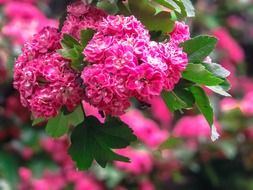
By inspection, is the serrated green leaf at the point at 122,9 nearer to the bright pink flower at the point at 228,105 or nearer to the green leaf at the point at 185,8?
the green leaf at the point at 185,8

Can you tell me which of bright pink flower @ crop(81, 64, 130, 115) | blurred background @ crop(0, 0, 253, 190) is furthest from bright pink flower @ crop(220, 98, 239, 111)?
bright pink flower @ crop(81, 64, 130, 115)

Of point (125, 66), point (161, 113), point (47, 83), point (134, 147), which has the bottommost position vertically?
point (161, 113)

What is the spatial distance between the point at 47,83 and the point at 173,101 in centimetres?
22

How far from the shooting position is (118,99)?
1.14 meters

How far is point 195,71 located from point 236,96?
3.57 meters

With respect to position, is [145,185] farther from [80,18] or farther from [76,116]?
[80,18]

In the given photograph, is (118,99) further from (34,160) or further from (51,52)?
(34,160)

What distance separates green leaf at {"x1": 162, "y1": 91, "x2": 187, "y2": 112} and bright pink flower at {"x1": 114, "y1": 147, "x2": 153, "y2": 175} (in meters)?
1.89

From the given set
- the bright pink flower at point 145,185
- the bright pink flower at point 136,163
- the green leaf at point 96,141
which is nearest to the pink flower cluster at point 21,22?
the bright pink flower at point 136,163

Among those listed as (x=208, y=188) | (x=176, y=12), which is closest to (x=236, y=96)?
(x=208, y=188)

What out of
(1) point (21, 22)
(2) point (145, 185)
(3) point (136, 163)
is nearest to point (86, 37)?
(1) point (21, 22)

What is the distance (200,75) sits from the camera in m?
1.23

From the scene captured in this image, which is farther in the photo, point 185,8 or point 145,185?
point 145,185

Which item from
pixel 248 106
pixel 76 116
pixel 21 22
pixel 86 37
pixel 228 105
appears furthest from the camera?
pixel 228 105
